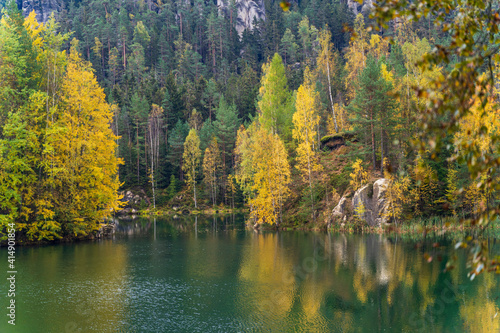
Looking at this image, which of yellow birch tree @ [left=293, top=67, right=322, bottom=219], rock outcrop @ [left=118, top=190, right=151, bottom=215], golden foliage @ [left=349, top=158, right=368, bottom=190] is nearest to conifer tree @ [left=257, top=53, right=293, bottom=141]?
yellow birch tree @ [left=293, top=67, right=322, bottom=219]

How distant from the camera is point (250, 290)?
14.9 meters

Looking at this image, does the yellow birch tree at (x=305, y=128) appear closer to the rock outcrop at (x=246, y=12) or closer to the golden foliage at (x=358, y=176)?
the golden foliage at (x=358, y=176)

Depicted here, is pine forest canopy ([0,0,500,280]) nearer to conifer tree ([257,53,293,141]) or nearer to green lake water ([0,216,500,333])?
conifer tree ([257,53,293,141])

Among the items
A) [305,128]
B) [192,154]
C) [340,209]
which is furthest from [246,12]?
[340,209]

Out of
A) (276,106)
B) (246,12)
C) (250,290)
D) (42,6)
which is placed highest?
(42,6)

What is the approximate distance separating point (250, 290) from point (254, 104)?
50.0 m

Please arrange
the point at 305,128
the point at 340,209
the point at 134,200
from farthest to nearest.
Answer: the point at 134,200, the point at 305,128, the point at 340,209

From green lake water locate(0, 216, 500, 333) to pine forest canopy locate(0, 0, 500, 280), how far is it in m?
3.40

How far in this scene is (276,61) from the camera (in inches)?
1718

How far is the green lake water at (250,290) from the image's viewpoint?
1138cm

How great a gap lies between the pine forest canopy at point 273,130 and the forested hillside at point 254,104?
18cm

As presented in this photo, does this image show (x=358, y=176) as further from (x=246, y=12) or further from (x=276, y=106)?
(x=246, y=12)

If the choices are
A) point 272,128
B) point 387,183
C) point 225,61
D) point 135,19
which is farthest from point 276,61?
point 135,19

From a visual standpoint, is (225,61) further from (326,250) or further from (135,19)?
(326,250)
